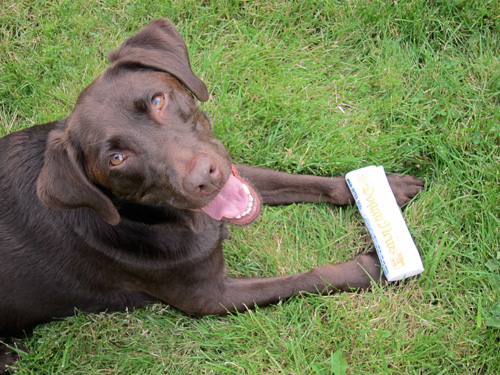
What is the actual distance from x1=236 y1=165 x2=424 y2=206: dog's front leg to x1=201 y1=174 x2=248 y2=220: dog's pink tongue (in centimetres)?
57

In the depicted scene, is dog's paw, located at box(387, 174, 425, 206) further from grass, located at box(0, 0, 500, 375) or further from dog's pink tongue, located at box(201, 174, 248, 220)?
dog's pink tongue, located at box(201, 174, 248, 220)

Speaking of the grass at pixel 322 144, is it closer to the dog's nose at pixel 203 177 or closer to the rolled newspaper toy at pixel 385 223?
the rolled newspaper toy at pixel 385 223

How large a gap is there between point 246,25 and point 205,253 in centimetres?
219

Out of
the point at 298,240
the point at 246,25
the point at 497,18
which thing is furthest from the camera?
the point at 246,25

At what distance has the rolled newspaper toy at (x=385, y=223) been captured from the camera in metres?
3.29

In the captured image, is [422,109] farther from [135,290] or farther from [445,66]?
[135,290]

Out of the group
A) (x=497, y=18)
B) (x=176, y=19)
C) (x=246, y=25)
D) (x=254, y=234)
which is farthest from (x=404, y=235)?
(x=176, y=19)

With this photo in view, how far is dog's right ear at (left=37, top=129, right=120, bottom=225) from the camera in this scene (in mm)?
2623

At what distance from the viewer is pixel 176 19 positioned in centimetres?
445

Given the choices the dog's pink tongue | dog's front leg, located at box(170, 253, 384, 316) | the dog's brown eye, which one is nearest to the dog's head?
the dog's brown eye

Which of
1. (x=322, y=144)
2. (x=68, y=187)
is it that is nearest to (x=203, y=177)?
(x=68, y=187)

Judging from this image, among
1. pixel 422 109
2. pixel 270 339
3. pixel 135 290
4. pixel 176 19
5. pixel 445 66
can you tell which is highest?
pixel 176 19

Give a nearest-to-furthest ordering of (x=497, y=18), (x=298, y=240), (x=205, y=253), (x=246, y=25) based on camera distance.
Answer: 1. (x=205, y=253)
2. (x=298, y=240)
3. (x=497, y=18)
4. (x=246, y=25)

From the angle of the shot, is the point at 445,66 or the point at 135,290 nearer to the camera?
the point at 135,290
